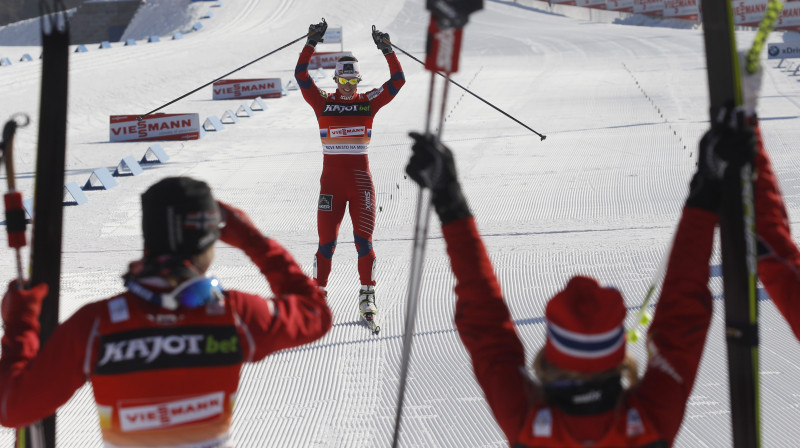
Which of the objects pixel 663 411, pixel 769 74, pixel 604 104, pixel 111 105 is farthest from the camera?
pixel 769 74

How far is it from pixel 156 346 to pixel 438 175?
28.2 inches

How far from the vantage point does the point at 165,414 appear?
6.74ft

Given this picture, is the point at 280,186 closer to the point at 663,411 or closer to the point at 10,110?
the point at 10,110

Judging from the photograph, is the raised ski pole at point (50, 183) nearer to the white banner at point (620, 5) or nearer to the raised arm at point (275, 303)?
the raised arm at point (275, 303)

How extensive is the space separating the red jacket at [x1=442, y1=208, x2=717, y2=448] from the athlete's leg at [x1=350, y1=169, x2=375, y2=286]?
425 cm

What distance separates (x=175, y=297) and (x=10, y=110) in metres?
17.3

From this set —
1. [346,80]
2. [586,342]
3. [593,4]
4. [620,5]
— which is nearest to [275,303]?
[586,342]

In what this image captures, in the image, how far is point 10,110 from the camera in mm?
17812

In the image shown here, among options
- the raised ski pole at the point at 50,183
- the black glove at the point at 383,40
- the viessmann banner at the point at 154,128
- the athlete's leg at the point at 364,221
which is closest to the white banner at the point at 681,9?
the viessmann banner at the point at 154,128

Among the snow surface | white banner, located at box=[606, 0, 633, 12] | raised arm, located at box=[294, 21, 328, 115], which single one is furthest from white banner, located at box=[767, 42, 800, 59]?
raised arm, located at box=[294, 21, 328, 115]

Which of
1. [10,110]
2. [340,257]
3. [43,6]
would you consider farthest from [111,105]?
A: [43,6]

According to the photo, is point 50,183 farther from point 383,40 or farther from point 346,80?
point 383,40

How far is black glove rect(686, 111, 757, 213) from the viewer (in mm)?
1977

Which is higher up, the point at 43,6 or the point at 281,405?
the point at 43,6
